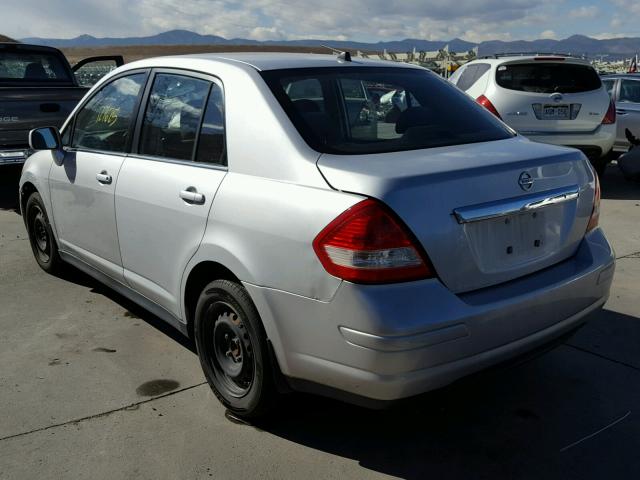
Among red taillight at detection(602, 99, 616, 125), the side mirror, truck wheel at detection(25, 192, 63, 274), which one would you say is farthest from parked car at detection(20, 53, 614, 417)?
red taillight at detection(602, 99, 616, 125)

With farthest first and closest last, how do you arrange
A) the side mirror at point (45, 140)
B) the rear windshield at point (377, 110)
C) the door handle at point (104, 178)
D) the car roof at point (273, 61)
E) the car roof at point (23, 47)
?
1. the car roof at point (23, 47)
2. the side mirror at point (45, 140)
3. the door handle at point (104, 178)
4. the car roof at point (273, 61)
5. the rear windshield at point (377, 110)

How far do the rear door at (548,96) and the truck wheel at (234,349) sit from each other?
20.1 feet

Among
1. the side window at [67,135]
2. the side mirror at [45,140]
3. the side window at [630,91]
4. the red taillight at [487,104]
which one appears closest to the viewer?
the side mirror at [45,140]

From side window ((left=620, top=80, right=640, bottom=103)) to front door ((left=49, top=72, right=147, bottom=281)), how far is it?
944 centimetres

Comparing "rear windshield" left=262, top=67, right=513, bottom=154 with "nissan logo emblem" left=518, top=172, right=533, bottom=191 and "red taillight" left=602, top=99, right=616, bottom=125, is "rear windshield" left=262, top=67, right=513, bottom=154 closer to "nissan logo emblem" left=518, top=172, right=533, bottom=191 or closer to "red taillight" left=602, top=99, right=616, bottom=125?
"nissan logo emblem" left=518, top=172, right=533, bottom=191

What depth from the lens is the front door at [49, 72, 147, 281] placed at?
381 centimetres

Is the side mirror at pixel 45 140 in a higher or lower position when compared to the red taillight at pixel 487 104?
higher

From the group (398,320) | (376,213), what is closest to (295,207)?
(376,213)

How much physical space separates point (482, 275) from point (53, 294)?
11.8ft

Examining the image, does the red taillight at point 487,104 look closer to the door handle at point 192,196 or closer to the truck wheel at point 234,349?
the door handle at point 192,196

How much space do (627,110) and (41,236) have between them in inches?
362

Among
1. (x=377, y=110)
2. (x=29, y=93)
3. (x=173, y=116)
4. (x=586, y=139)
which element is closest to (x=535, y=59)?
(x=586, y=139)

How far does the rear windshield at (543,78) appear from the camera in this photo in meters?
8.29

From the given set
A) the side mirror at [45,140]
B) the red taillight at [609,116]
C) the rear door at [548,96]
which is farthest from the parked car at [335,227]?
the red taillight at [609,116]
